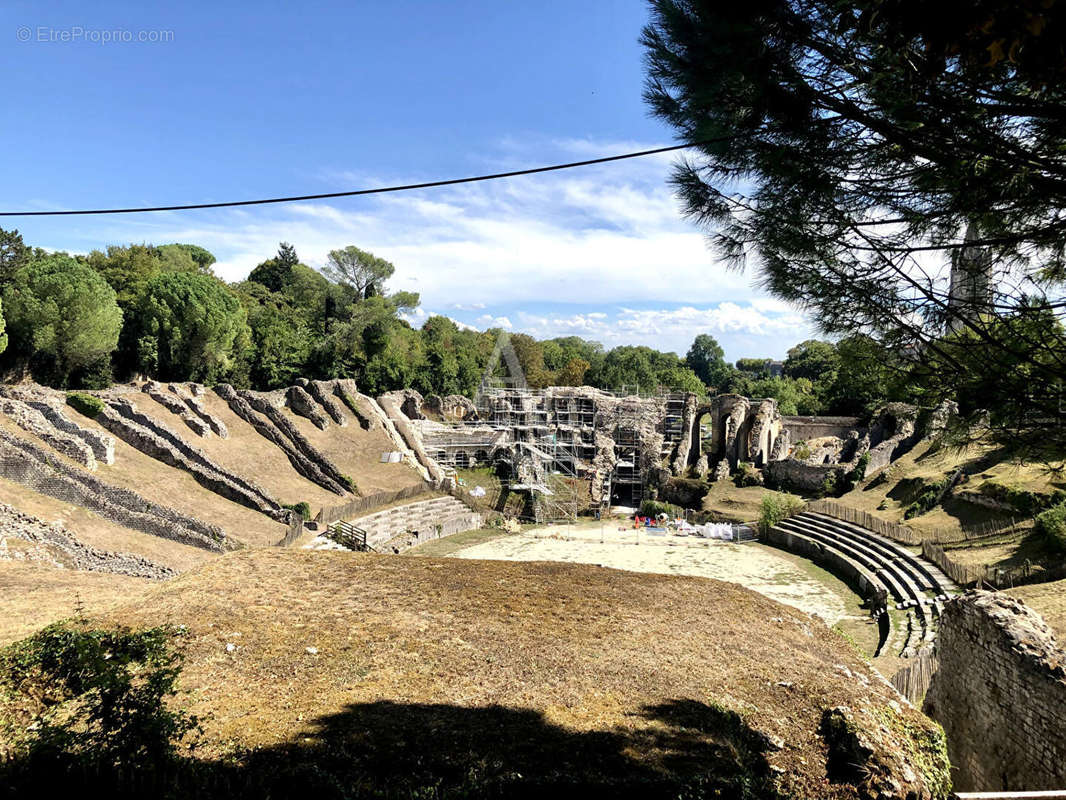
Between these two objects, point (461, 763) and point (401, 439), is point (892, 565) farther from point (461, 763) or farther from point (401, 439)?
point (401, 439)

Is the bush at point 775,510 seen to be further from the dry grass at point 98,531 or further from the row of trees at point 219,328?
the row of trees at point 219,328

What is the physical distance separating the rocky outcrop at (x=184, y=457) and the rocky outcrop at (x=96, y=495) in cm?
339

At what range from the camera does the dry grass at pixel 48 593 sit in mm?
7680

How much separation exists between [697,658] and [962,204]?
6.00 m

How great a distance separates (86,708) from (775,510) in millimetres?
24867

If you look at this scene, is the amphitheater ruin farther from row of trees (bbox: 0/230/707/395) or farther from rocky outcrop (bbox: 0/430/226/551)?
row of trees (bbox: 0/230/707/395)

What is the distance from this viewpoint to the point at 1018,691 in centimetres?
677

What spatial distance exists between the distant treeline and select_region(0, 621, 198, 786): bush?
6673 millimetres

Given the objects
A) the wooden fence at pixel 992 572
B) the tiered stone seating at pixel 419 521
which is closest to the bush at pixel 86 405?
the tiered stone seating at pixel 419 521

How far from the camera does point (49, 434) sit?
58.9ft

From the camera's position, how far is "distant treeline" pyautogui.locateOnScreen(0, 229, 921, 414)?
98.9 feet

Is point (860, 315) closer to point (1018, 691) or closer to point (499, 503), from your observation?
point (1018, 691)

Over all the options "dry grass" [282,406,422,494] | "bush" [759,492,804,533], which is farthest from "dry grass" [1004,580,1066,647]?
"dry grass" [282,406,422,494]

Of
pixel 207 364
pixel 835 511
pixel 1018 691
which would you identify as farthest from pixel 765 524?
pixel 207 364
